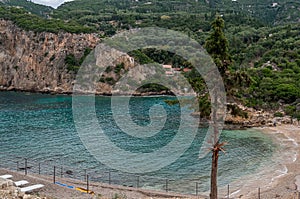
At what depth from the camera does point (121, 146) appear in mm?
35062

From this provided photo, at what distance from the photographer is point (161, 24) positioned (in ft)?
405

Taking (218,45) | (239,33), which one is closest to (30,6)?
(239,33)

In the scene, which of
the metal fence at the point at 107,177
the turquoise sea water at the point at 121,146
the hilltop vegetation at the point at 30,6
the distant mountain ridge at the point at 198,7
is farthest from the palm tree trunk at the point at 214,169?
the hilltop vegetation at the point at 30,6

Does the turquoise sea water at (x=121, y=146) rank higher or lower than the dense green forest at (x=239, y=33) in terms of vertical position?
lower

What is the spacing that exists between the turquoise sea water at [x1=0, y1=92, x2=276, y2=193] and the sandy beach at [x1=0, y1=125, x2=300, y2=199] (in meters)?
1.03

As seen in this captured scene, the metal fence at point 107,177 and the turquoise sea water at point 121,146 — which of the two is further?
the turquoise sea water at point 121,146

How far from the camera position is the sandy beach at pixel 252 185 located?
62.0ft

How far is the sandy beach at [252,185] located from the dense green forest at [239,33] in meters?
5.59

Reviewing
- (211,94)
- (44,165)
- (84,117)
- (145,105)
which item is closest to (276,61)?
(145,105)

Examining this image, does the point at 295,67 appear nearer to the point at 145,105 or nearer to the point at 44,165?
the point at 145,105

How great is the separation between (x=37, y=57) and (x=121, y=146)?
66.3m

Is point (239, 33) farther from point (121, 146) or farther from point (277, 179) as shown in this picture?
point (277, 179)

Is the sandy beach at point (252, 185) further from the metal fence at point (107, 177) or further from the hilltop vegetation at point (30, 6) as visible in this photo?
the hilltop vegetation at point (30, 6)

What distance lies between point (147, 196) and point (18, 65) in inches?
3264
